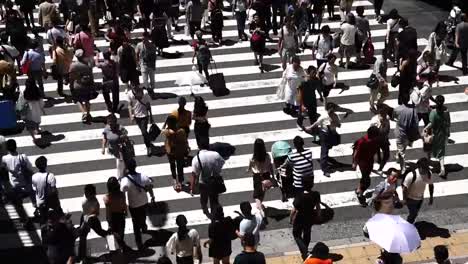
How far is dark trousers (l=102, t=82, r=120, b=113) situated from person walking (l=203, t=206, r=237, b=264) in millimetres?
7304

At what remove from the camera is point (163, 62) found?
75.0 feet

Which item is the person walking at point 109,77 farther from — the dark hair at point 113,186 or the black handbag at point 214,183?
the dark hair at point 113,186

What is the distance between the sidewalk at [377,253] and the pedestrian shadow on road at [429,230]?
0.14 m

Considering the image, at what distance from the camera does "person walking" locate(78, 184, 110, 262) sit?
13578 millimetres

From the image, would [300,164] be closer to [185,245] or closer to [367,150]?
[367,150]

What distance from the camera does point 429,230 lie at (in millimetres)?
15094

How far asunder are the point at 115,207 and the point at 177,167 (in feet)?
9.17

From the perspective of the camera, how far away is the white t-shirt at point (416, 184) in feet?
46.8

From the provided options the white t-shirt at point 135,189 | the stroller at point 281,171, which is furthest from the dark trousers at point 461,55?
the white t-shirt at point 135,189

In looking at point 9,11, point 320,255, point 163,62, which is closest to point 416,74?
point 163,62

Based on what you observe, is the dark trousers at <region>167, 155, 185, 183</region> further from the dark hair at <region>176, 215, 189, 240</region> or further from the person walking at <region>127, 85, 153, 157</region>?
the dark hair at <region>176, 215, 189, 240</region>

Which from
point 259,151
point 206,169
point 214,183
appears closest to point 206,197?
point 214,183

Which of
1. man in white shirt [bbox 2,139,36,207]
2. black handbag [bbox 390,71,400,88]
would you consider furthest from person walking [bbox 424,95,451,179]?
man in white shirt [bbox 2,139,36,207]

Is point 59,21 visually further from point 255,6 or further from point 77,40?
point 255,6
